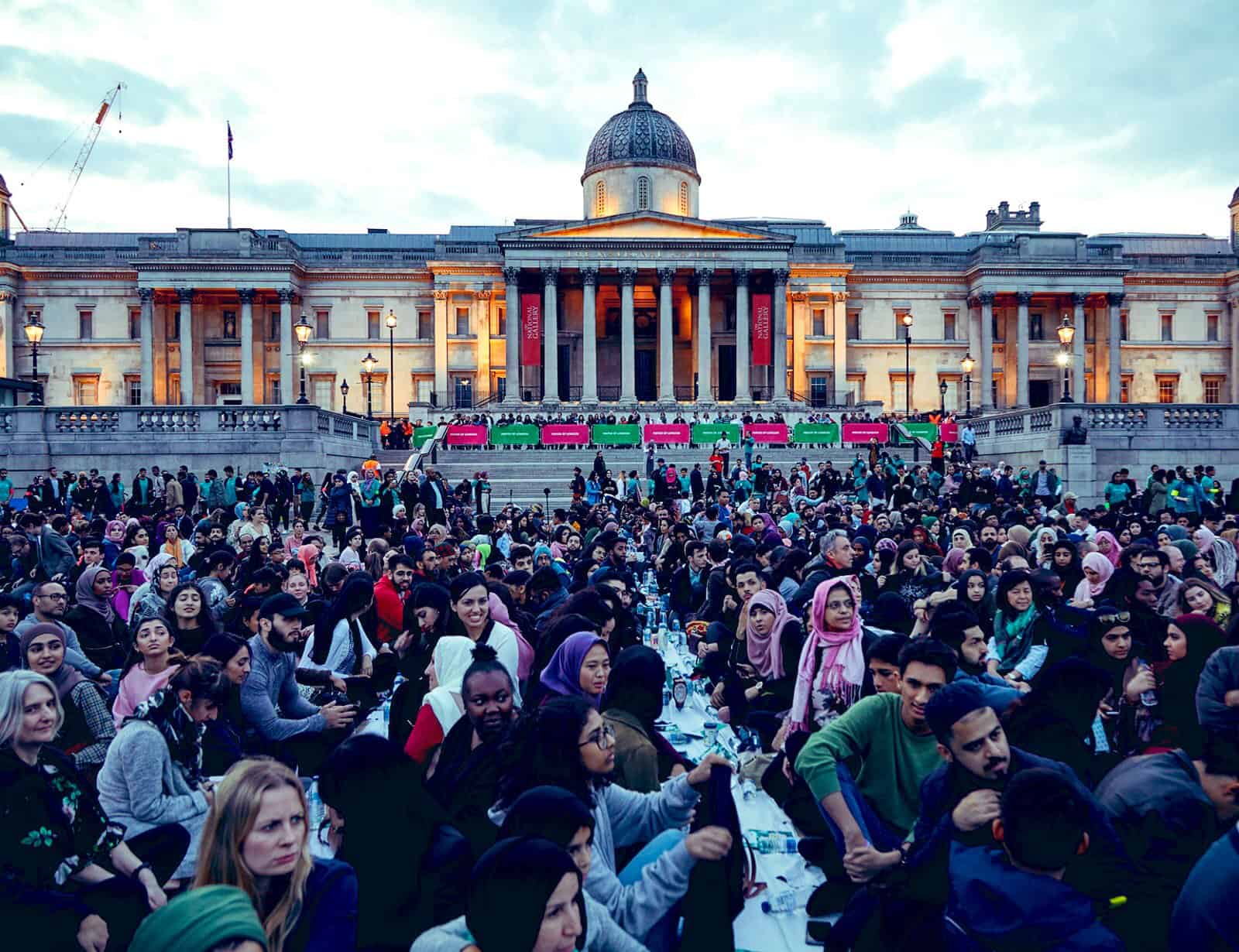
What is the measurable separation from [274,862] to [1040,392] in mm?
66135

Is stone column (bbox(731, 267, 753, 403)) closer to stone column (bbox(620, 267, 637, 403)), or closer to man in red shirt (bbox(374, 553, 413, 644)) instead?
stone column (bbox(620, 267, 637, 403))

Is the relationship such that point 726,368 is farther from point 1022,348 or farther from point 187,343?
point 187,343

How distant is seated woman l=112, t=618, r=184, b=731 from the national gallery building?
158ft

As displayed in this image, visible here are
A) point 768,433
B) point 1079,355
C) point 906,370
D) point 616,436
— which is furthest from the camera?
point 1079,355

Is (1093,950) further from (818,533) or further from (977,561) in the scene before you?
(818,533)

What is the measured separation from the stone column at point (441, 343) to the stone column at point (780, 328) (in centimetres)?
2005

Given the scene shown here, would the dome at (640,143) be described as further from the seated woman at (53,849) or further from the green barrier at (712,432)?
the seated woman at (53,849)

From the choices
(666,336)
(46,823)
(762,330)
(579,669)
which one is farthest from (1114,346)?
(46,823)

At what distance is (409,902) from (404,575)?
628 centimetres

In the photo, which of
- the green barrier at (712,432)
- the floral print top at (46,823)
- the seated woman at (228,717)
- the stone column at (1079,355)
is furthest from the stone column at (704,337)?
the floral print top at (46,823)

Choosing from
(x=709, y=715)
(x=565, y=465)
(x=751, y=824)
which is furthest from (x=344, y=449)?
(x=751, y=824)

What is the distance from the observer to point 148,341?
56.8m

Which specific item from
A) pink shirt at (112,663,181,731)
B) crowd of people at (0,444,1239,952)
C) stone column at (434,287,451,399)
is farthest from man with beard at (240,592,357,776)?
stone column at (434,287,451,399)

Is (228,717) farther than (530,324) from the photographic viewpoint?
No
